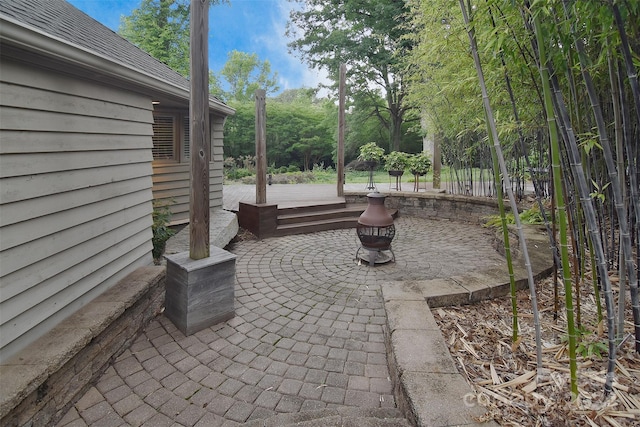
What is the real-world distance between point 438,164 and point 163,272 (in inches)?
258

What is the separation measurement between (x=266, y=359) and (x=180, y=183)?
153 inches

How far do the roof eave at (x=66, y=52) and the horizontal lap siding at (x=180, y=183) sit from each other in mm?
2288

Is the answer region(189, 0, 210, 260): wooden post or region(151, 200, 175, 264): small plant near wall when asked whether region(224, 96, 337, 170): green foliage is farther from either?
region(189, 0, 210, 260): wooden post

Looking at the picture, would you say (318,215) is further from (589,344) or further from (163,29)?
Answer: (163,29)

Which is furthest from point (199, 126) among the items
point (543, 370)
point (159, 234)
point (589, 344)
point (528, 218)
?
point (528, 218)

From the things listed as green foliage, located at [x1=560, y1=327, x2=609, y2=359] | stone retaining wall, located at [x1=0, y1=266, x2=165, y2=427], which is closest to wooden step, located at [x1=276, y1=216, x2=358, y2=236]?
stone retaining wall, located at [x1=0, y1=266, x2=165, y2=427]

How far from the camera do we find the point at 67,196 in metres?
2.07

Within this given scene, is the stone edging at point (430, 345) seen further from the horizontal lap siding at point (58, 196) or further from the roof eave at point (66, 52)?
the roof eave at point (66, 52)

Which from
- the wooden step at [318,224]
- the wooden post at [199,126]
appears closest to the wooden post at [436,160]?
the wooden step at [318,224]

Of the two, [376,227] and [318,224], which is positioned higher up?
[376,227]

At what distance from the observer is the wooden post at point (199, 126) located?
2.38 meters

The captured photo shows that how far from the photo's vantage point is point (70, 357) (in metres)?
1.69

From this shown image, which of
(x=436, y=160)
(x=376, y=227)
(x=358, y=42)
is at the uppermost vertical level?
(x=358, y=42)

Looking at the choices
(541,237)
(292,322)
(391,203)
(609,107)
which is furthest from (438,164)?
(292,322)
